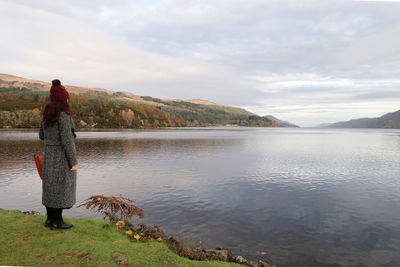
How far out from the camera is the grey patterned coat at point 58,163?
8.56m

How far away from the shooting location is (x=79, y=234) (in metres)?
9.05

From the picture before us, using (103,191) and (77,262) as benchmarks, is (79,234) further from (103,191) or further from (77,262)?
(103,191)

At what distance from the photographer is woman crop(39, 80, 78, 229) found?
8.56 meters

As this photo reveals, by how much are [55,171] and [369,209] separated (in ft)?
66.4

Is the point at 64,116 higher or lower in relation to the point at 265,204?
higher

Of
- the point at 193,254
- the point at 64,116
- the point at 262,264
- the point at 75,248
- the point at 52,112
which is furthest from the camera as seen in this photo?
the point at 262,264

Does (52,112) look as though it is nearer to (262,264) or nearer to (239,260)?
(239,260)

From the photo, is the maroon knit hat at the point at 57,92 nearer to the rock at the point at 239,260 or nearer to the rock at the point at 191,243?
the rock at the point at 191,243

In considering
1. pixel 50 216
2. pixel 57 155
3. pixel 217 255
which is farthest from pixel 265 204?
pixel 57 155

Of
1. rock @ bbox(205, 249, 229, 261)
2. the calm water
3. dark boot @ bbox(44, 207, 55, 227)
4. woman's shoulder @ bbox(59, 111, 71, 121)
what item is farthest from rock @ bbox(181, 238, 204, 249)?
woman's shoulder @ bbox(59, 111, 71, 121)

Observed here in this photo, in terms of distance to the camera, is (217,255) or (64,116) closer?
(64,116)

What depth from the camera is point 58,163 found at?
8578 millimetres

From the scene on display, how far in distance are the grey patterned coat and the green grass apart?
1251mm

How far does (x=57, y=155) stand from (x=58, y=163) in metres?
0.29
